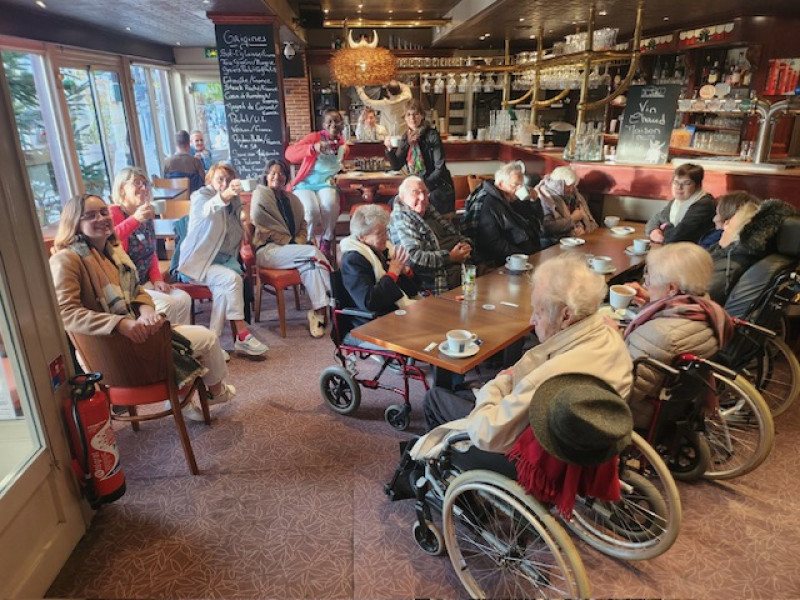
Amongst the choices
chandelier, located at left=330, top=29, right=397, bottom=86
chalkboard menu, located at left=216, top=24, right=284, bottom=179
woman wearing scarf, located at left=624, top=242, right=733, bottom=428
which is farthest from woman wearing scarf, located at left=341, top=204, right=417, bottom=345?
chandelier, located at left=330, top=29, right=397, bottom=86

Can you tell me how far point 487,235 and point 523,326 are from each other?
4.86 feet

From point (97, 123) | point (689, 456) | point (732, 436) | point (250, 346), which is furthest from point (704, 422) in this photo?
point (97, 123)

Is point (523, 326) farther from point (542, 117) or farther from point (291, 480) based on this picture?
point (542, 117)

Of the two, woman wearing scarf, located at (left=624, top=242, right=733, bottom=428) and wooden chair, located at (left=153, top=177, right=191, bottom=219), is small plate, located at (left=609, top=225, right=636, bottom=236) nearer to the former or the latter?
woman wearing scarf, located at (left=624, top=242, right=733, bottom=428)

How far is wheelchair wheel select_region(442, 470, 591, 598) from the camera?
155 cm

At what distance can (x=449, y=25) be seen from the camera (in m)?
8.16

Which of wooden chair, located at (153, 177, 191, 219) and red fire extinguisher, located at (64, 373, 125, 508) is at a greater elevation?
wooden chair, located at (153, 177, 191, 219)

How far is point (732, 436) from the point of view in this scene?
2.68 m

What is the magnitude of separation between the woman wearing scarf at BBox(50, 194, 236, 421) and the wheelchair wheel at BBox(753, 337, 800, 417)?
301 cm

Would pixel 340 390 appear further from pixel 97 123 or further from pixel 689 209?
pixel 97 123

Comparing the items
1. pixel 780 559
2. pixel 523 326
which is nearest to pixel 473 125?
pixel 523 326

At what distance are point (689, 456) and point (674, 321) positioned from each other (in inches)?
33.3

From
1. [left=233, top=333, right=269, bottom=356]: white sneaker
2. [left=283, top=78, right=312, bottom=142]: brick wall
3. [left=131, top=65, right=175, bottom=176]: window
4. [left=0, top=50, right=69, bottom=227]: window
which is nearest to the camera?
[left=233, top=333, right=269, bottom=356]: white sneaker

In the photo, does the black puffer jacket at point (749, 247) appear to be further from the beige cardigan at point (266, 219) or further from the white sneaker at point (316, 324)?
the beige cardigan at point (266, 219)
